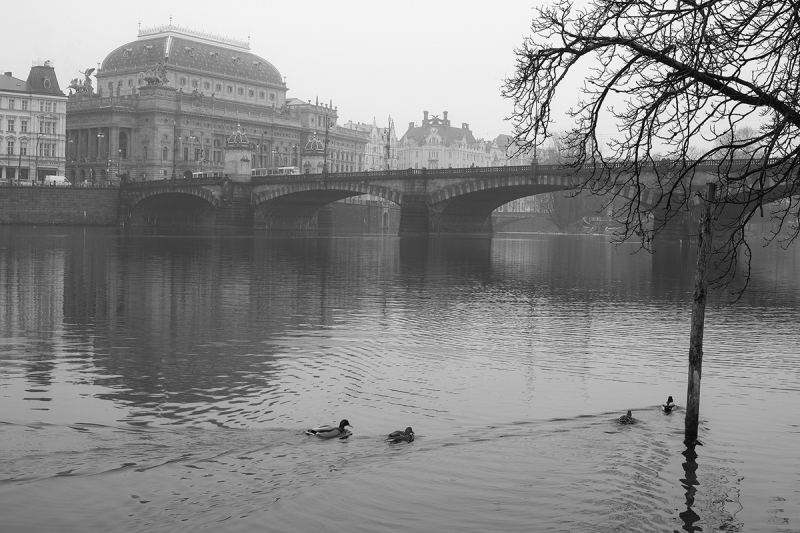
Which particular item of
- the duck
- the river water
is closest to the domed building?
the river water

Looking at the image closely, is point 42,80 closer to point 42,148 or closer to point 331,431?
point 42,148

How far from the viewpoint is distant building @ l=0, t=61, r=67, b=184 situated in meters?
136

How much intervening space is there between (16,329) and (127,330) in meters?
2.80

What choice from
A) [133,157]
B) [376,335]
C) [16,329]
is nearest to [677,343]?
[376,335]

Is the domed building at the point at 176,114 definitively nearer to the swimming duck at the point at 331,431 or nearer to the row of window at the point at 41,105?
the row of window at the point at 41,105

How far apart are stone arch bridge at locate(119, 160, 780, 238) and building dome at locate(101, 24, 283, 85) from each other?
191ft

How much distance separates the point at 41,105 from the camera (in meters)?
139

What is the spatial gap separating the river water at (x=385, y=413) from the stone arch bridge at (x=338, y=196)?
54722 millimetres

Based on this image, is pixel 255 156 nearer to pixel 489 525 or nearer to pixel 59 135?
pixel 59 135

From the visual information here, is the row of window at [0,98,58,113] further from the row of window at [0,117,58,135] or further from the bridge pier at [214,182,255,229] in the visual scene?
the bridge pier at [214,182,255,229]

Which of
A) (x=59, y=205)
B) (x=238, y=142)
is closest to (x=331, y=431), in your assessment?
(x=238, y=142)

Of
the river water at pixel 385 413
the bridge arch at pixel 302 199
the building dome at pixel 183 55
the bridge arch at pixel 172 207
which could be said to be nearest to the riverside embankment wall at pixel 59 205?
the bridge arch at pixel 172 207

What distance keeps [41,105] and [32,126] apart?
121 inches

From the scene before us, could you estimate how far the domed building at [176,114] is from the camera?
162500 mm
